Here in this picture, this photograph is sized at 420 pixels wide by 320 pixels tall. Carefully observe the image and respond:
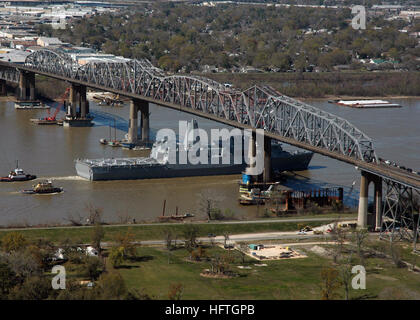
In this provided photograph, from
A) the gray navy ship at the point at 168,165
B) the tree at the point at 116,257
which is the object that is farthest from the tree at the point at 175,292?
the gray navy ship at the point at 168,165

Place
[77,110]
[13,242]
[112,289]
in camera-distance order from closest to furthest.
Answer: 1. [112,289]
2. [13,242]
3. [77,110]

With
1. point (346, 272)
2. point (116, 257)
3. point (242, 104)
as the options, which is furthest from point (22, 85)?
point (346, 272)

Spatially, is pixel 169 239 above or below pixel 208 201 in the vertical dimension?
below

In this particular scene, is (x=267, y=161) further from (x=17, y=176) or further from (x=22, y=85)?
(x=22, y=85)

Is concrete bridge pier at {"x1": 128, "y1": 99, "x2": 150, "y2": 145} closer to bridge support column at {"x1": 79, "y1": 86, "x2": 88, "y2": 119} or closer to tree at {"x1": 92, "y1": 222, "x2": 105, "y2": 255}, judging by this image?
bridge support column at {"x1": 79, "y1": 86, "x2": 88, "y2": 119}

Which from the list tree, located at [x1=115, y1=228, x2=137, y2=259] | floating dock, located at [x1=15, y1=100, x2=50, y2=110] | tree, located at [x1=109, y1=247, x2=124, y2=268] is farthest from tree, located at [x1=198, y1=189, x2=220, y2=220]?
floating dock, located at [x1=15, y1=100, x2=50, y2=110]
